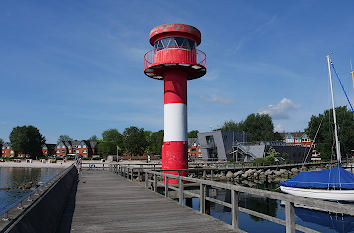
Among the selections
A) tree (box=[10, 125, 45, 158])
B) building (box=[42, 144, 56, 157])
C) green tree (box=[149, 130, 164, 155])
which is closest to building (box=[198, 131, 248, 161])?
green tree (box=[149, 130, 164, 155])

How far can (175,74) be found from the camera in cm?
1948

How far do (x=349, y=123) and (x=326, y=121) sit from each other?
570cm

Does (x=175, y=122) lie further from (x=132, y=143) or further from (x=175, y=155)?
(x=132, y=143)

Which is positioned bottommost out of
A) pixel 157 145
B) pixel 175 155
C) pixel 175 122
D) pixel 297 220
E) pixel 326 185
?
pixel 297 220

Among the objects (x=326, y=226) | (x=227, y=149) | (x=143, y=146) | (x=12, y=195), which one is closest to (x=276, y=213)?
(x=326, y=226)

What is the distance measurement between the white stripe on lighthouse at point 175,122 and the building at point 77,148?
110 m

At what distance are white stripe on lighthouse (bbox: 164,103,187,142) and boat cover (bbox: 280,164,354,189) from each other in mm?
8109

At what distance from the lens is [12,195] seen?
29688mm

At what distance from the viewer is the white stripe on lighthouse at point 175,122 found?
18.9 meters

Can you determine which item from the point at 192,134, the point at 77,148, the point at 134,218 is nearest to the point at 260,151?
the point at 134,218

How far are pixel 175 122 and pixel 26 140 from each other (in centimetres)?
9792

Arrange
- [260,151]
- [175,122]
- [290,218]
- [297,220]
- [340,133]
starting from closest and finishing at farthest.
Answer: [290,218], [297,220], [175,122], [260,151], [340,133]

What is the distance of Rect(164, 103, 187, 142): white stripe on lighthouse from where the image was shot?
18891 mm

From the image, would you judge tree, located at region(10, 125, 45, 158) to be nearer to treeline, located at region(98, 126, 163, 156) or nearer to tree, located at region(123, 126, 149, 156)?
treeline, located at region(98, 126, 163, 156)
